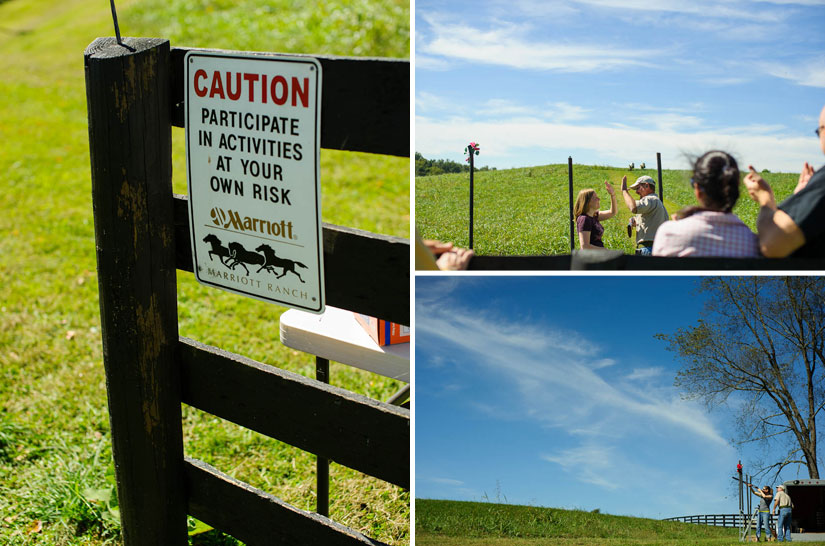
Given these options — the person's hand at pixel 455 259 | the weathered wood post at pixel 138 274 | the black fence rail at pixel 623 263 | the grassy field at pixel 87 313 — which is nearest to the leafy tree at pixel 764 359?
the black fence rail at pixel 623 263

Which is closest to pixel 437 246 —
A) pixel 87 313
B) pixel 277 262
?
pixel 277 262

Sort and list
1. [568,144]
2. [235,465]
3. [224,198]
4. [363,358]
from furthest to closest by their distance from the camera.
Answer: [235,465] < [363,358] < [224,198] < [568,144]

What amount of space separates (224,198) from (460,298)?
3.12ft

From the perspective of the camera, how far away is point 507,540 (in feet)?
3.94

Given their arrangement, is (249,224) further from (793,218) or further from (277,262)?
(793,218)

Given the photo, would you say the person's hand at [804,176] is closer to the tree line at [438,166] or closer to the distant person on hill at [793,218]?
the distant person on hill at [793,218]

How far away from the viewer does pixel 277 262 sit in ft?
6.23

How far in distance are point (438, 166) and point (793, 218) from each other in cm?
51

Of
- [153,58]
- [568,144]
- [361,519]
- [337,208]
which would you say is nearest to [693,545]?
[568,144]

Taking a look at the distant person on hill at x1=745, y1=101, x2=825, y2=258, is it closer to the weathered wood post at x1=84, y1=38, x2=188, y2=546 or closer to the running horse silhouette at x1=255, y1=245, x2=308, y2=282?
the running horse silhouette at x1=255, y1=245, x2=308, y2=282

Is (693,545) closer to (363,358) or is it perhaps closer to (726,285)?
(726,285)

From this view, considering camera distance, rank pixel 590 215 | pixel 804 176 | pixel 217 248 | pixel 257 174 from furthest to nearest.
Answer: pixel 217 248 < pixel 257 174 < pixel 590 215 < pixel 804 176

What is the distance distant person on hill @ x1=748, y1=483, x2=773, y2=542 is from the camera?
3.76 ft

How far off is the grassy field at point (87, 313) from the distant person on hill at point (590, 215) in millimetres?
2038
